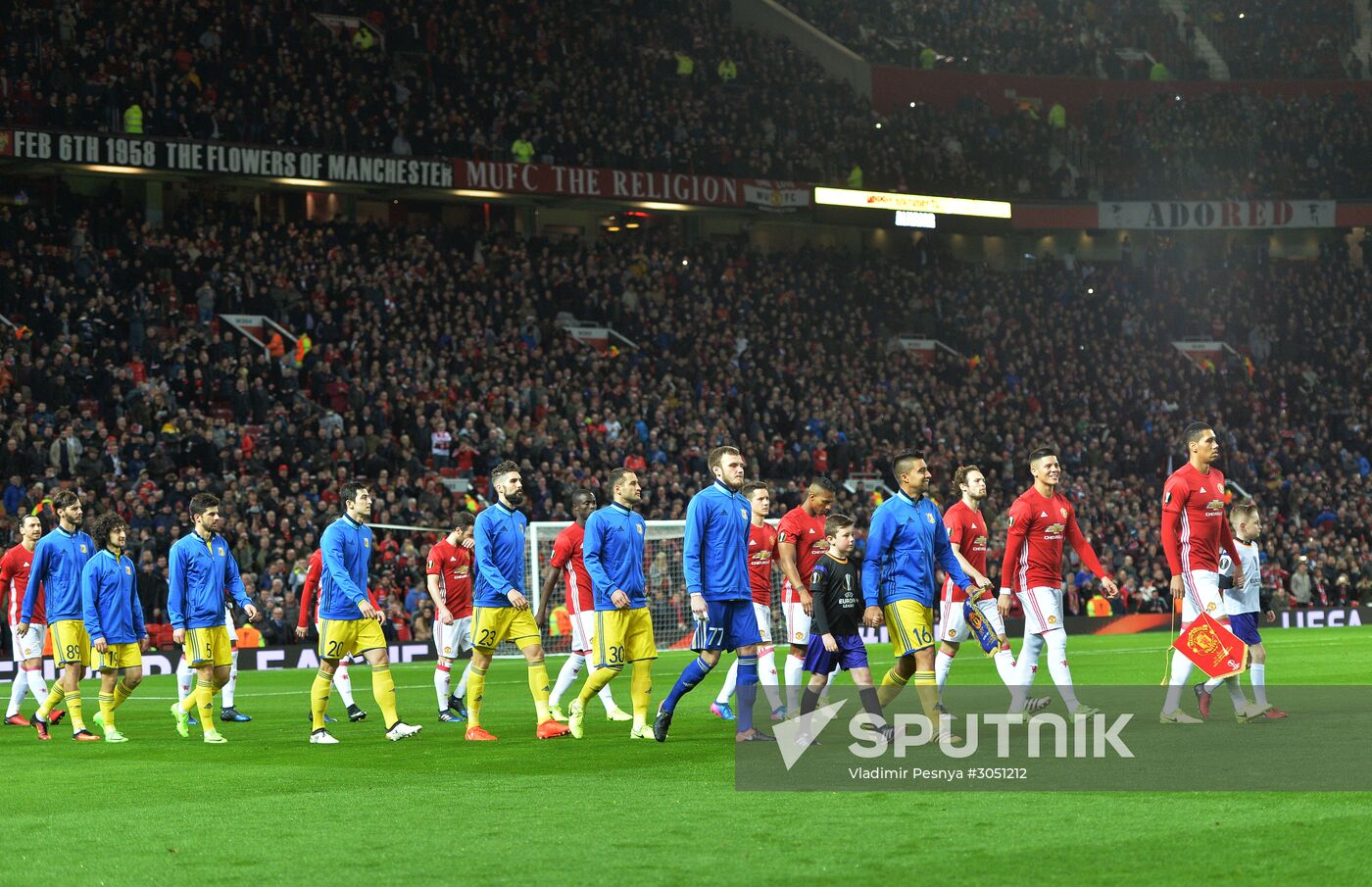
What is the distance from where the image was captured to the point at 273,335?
119 feet

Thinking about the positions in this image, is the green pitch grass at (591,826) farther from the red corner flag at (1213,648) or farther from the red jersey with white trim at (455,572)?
the red jersey with white trim at (455,572)

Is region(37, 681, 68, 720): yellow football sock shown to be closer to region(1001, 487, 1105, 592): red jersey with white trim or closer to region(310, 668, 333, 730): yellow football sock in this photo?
region(310, 668, 333, 730): yellow football sock

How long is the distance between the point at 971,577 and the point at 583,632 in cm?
446

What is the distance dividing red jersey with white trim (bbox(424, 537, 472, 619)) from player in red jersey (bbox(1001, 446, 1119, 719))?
295 inches

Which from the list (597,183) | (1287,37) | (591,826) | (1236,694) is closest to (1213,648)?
(1236,694)

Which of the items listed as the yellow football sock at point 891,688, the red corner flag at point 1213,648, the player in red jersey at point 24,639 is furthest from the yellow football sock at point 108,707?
the red corner flag at point 1213,648

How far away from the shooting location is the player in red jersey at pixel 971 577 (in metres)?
15.6

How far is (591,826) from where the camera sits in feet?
30.7

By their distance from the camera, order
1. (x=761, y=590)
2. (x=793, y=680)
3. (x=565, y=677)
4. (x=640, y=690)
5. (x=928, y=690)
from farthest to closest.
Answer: (x=761, y=590), (x=565, y=677), (x=793, y=680), (x=640, y=690), (x=928, y=690)

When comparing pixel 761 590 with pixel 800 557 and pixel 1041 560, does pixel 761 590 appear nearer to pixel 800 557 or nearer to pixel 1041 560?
pixel 800 557

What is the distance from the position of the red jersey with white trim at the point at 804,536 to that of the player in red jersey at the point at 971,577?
122cm

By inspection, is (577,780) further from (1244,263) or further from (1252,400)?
(1244,263)

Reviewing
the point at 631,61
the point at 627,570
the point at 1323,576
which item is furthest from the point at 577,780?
the point at 631,61

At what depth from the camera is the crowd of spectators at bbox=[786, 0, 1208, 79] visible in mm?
54938
